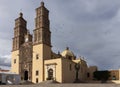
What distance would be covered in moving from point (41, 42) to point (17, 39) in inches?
364

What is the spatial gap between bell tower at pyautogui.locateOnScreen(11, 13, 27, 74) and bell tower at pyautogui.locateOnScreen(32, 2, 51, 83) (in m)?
5.87

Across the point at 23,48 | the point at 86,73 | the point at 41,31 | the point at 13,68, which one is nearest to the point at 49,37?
the point at 41,31

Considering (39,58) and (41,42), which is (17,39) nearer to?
(41,42)

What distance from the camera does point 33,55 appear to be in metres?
56.5

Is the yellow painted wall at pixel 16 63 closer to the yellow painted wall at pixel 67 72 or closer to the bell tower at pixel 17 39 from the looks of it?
the bell tower at pixel 17 39

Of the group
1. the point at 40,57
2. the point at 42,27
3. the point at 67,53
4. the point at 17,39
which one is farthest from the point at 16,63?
the point at 67,53

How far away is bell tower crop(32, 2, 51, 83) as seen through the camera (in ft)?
178

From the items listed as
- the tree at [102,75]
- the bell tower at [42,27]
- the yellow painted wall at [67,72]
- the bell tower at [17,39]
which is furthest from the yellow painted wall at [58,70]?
the tree at [102,75]

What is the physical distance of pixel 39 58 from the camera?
2156 inches

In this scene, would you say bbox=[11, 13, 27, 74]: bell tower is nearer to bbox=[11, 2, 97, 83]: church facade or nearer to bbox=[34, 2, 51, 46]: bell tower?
bbox=[11, 2, 97, 83]: church facade

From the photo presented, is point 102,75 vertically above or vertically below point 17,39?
below

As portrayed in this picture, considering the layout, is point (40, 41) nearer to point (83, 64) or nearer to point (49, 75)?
point (49, 75)

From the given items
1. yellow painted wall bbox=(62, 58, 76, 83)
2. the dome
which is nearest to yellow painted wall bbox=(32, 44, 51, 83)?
yellow painted wall bbox=(62, 58, 76, 83)

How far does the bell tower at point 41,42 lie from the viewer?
178ft
